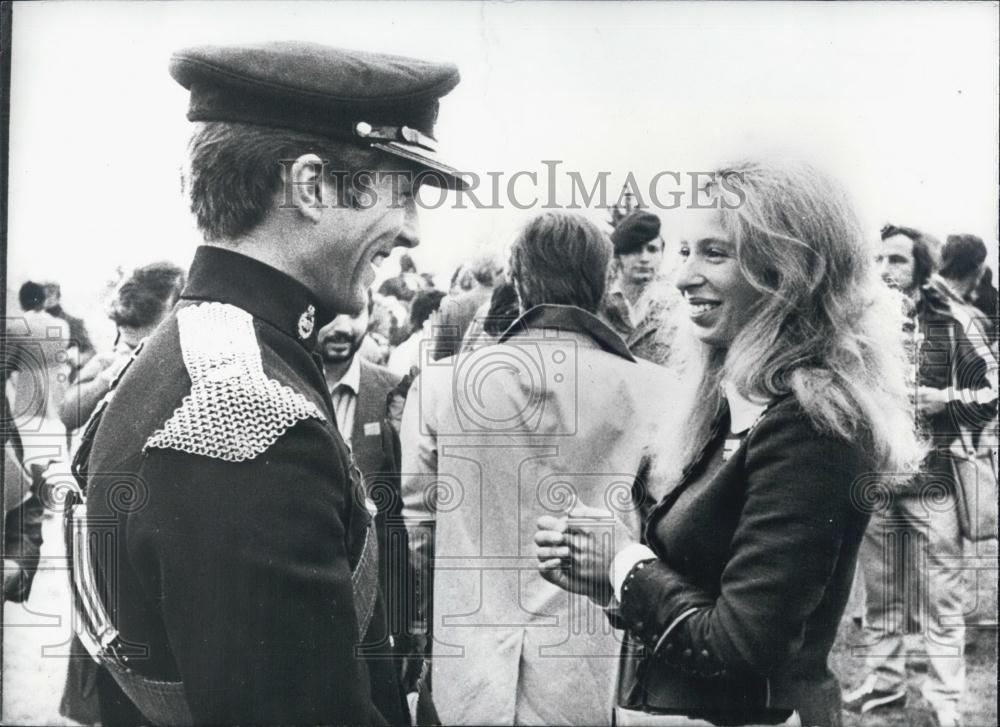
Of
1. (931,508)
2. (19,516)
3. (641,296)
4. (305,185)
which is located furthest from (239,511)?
(931,508)

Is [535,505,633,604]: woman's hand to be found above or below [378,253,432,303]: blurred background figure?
below

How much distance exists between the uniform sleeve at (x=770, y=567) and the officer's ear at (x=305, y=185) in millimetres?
1717

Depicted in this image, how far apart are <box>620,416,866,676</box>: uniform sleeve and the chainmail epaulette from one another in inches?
56.6

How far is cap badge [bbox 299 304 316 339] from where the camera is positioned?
155 inches

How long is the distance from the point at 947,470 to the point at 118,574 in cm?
299

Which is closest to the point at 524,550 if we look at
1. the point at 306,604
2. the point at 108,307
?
the point at 306,604

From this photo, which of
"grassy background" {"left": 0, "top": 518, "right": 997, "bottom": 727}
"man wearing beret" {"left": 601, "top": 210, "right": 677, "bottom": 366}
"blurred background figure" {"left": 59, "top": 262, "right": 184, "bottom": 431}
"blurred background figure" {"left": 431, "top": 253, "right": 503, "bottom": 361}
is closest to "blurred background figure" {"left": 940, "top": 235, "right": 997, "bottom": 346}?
"grassy background" {"left": 0, "top": 518, "right": 997, "bottom": 727}

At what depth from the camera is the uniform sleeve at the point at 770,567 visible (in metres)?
3.84

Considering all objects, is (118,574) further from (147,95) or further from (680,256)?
(680,256)

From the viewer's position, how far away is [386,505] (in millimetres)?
4102

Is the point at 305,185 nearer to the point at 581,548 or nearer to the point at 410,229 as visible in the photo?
the point at 410,229

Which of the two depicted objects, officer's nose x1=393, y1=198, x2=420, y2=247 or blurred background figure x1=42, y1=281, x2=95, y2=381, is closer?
officer's nose x1=393, y1=198, x2=420, y2=247

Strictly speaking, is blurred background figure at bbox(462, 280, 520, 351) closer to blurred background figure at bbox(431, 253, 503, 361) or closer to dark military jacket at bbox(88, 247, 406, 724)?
blurred background figure at bbox(431, 253, 503, 361)

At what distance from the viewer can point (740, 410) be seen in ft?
13.0
